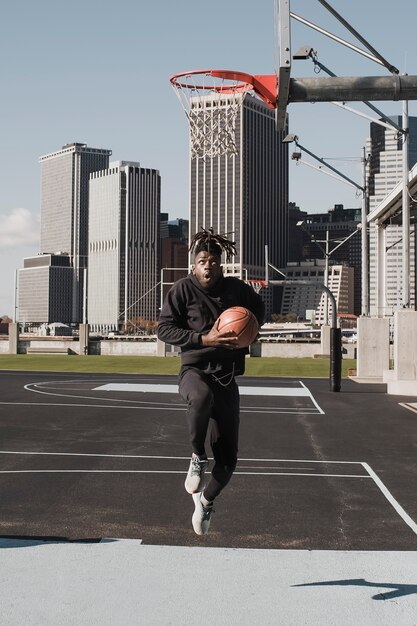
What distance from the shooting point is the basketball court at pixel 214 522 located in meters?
5.81

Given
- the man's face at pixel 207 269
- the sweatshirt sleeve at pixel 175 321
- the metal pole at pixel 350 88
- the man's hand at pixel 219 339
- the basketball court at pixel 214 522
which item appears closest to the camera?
the basketball court at pixel 214 522

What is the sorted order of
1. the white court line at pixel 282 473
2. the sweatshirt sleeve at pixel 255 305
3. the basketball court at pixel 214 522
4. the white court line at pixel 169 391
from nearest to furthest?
1. the basketball court at pixel 214 522
2. the sweatshirt sleeve at pixel 255 305
3. the white court line at pixel 282 473
4. the white court line at pixel 169 391

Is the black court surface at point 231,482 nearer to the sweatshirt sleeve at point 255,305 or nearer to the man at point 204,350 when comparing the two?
the man at point 204,350

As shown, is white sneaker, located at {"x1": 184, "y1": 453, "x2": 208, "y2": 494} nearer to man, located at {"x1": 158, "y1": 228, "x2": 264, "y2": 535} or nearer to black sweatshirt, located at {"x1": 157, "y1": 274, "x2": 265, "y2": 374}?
man, located at {"x1": 158, "y1": 228, "x2": 264, "y2": 535}

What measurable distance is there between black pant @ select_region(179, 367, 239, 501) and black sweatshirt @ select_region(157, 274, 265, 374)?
125 mm

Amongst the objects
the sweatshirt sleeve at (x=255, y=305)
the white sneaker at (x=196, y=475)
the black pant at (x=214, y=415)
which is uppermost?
the sweatshirt sleeve at (x=255, y=305)

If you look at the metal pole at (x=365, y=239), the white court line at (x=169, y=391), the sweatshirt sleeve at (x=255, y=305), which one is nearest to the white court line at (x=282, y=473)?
the sweatshirt sleeve at (x=255, y=305)

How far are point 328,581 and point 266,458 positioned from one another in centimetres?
748

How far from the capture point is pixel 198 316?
21.1 ft

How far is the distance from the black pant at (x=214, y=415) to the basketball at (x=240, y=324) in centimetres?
45

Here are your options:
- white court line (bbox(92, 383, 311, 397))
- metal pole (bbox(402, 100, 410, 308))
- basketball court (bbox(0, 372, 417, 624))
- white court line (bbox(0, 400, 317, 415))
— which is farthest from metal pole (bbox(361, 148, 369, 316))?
basketball court (bbox(0, 372, 417, 624))

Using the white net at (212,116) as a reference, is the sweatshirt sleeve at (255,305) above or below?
below

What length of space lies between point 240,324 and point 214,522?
3.42 meters

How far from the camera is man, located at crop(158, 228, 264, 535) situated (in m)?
6.32
